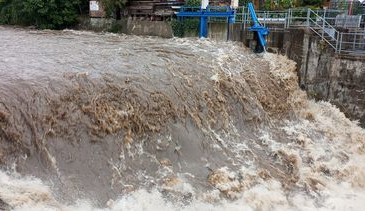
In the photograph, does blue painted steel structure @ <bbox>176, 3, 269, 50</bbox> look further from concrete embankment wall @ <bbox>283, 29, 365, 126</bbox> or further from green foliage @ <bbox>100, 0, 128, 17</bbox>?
green foliage @ <bbox>100, 0, 128, 17</bbox>

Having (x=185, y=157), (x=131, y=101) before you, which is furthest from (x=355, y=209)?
(x=131, y=101)

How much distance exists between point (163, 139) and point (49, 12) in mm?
16463

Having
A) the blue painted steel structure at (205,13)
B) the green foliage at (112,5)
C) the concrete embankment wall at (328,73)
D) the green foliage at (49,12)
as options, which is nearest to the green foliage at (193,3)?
the blue painted steel structure at (205,13)

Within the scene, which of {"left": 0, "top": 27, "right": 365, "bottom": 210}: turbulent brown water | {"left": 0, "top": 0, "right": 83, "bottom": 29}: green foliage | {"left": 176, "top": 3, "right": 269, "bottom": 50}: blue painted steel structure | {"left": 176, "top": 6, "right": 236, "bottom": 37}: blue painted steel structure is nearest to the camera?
{"left": 0, "top": 27, "right": 365, "bottom": 210}: turbulent brown water

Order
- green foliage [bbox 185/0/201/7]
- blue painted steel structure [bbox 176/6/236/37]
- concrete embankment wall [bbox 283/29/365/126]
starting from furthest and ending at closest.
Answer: green foliage [bbox 185/0/201/7]
blue painted steel structure [bbox 176/6/236/37]
concrete embankment wall [bbox 283/29/365/126]

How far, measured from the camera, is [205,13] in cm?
1712

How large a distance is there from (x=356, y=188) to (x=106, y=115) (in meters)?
5.38

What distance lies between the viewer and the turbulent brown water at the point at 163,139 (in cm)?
677

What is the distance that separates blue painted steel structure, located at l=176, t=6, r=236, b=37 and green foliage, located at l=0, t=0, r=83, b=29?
7157mm

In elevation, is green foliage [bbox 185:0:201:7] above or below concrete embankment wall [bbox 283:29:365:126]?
above

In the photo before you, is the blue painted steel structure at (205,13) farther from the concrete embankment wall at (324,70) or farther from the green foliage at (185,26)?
the concrete embankment wall at (324,70)

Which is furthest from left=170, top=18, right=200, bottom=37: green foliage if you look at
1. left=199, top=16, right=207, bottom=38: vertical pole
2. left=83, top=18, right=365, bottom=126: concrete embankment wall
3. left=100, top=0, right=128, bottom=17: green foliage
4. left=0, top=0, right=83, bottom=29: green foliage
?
left=0, top=0, right=83, bottom=29: green foliage

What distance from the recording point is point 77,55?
11867 mm

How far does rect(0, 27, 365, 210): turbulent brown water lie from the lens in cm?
677
